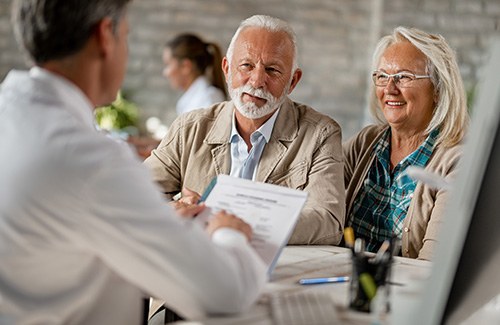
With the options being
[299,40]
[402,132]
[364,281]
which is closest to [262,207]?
[364,281]

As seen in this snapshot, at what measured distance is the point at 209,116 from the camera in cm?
265

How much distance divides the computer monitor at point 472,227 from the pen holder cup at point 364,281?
137mm

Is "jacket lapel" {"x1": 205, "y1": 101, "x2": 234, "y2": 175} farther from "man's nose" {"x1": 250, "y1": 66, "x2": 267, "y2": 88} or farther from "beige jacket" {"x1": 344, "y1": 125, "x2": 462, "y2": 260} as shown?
"beige jacket" {"x1": 344, "y1": 125, "x2": 462, "y2": 260}

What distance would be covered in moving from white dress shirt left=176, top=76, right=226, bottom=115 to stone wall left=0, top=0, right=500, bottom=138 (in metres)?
1.21

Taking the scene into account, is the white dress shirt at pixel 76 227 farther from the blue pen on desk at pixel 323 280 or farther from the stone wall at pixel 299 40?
the stone wall at pixel 299 40

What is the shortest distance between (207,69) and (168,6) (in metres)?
1.29

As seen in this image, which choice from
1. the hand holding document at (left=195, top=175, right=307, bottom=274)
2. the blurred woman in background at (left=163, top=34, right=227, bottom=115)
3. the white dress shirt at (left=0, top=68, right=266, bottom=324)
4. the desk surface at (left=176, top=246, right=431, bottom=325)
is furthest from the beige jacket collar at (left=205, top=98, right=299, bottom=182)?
the blurred woman in background at (left=163, top=34, right=227, bottom=115)

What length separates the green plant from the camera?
6.14m

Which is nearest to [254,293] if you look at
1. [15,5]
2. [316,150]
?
[15,5]

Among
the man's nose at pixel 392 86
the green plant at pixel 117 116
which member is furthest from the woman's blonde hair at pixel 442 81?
the green plant at pixel 117 116

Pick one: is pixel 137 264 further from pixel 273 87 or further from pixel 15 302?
pixel 273 87

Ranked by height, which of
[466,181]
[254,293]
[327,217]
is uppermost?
[466,181]

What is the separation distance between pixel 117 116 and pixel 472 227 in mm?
5277

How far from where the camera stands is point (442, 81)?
2.62 meters
